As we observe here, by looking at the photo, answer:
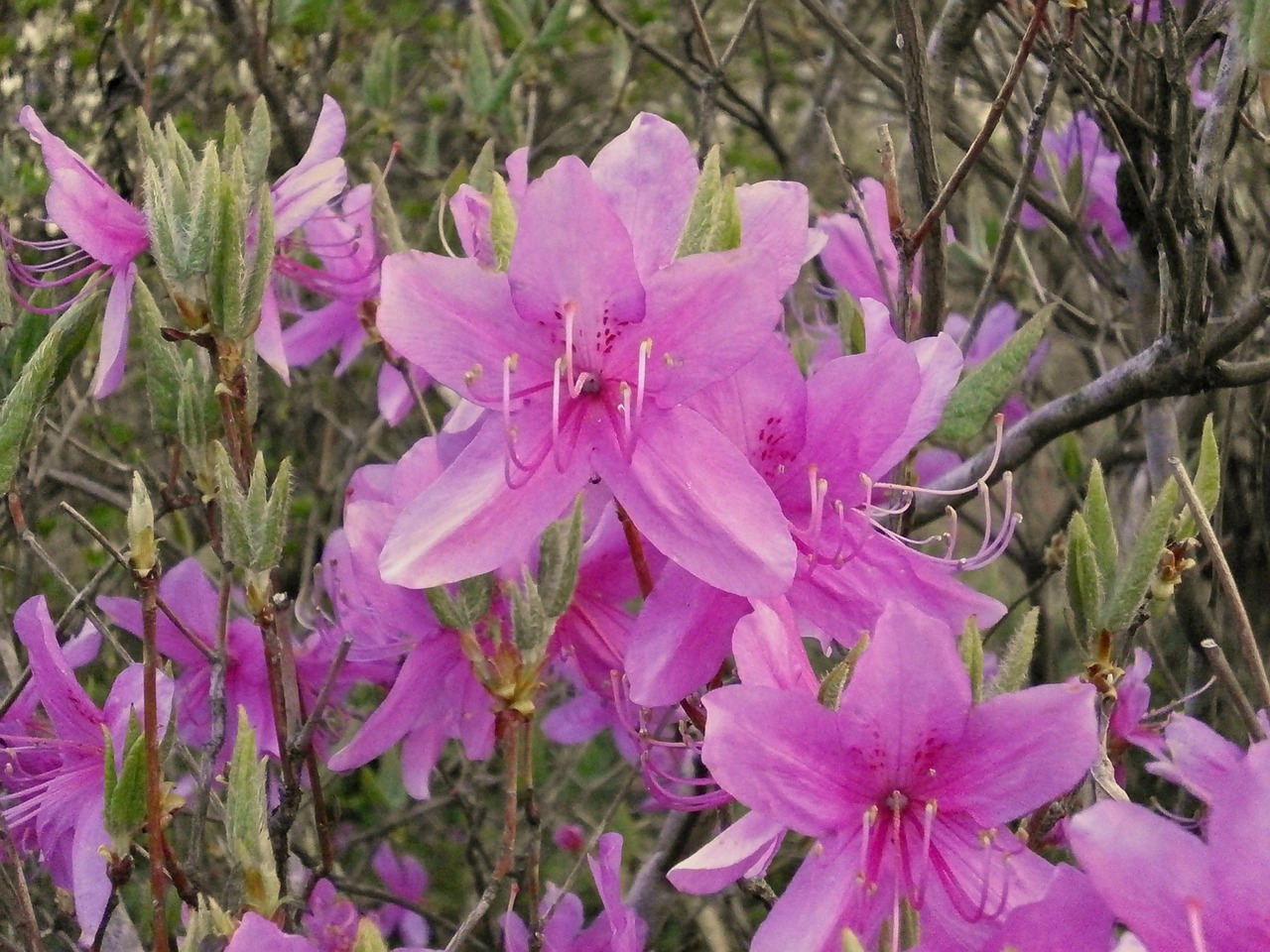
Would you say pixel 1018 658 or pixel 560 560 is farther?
pixel 560 560

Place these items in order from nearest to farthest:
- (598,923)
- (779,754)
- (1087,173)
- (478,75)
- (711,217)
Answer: (779,754) < (711,217) < (598,923) < (1087,173) < (478,75)

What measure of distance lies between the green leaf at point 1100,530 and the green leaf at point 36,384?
886mm

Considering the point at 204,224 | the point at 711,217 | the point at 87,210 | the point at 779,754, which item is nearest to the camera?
the point at 779,754

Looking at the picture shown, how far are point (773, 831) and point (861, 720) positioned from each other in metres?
0.10

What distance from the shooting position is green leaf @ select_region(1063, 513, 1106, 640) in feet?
3.63

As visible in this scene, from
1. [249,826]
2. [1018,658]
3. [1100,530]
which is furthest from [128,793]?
[1100,530]

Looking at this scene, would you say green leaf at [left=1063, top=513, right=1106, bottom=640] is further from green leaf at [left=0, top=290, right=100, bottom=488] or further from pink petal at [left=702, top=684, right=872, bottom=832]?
green leaf at [left=0, top=290, right=100, bottom=488]

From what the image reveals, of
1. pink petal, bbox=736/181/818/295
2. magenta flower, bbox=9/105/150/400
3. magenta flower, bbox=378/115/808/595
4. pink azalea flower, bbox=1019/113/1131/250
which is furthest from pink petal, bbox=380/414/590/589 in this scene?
pink azalea flower, bbox=1019/113/1131/250

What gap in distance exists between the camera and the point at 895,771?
96 cm

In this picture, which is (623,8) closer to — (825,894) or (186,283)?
(186,283)

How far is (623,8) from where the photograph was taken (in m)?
4.16

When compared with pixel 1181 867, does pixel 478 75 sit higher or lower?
higher

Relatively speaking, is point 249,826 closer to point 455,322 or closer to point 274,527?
point 274,527

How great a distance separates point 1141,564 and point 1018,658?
147 millimetres
